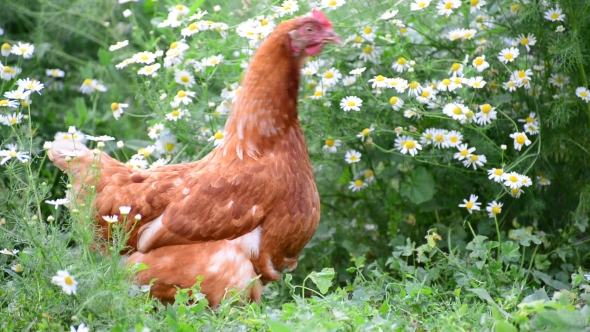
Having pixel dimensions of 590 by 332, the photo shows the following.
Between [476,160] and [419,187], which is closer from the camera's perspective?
[476,160]

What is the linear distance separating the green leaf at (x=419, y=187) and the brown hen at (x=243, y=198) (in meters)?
0.79

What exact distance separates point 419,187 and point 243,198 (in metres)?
1.10

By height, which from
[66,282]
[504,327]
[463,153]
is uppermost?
[66,282]

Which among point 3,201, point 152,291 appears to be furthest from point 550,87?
point 3,201

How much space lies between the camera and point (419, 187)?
3688 millimetres

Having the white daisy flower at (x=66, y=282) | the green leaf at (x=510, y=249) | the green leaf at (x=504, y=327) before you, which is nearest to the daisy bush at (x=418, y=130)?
the green leaf at (x=510, y=249)

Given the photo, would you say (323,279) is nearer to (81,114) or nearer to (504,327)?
(504,327)

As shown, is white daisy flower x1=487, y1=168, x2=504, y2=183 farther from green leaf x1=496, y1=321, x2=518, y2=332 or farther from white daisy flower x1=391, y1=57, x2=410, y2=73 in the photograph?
green leaf x1=496, y1=321, x2=518, y2=332

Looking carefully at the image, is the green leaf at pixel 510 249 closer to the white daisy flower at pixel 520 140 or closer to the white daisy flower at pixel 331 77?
the white daisy flower at pixel 520 140

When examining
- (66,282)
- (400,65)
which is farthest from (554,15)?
(66,282)

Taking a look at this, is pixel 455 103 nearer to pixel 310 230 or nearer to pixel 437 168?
pixel 437 168

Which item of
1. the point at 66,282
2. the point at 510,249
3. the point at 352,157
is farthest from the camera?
the point at 352,157

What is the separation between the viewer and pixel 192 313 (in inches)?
98.6

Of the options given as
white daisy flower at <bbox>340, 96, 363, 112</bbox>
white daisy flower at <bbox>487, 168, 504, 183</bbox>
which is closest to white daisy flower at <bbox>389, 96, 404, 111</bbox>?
white daisy flower at <bbox>340, 96, 363, 112</bbox>
